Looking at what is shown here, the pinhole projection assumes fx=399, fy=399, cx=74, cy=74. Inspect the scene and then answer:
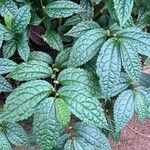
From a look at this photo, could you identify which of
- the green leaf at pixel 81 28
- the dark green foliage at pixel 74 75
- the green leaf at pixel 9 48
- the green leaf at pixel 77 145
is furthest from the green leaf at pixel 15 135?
the green leaf at pixel 81 28

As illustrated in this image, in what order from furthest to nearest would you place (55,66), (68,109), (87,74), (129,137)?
1. (129,137)
2. (55,66)
3. (87,74)
4. (68,109)

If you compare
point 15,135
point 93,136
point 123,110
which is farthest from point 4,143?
point 123,110

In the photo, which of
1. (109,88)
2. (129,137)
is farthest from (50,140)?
(129,137)

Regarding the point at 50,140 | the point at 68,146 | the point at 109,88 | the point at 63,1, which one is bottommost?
the point at 68,146

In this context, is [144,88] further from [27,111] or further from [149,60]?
[27,111]

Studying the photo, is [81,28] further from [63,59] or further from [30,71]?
[30,71]

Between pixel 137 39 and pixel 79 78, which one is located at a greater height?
pixel 137 39
